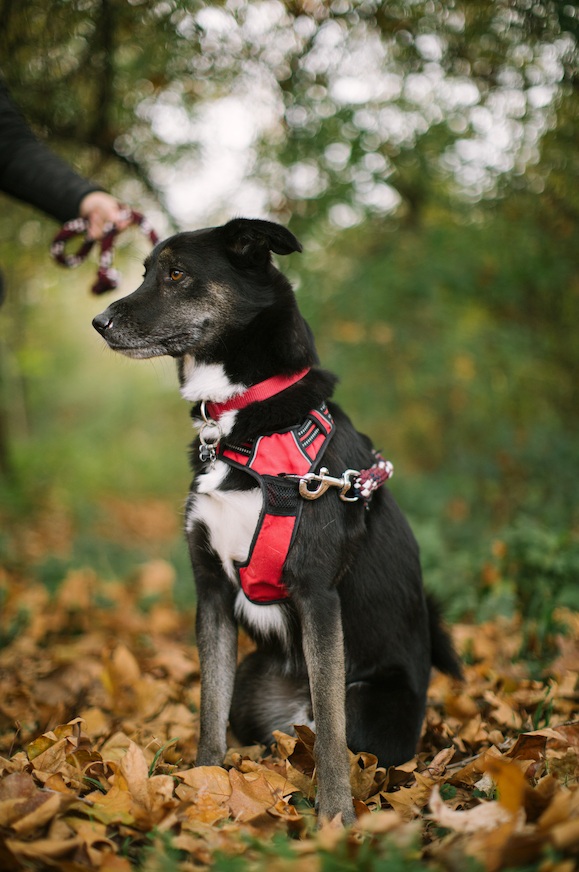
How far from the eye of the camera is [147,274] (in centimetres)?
231

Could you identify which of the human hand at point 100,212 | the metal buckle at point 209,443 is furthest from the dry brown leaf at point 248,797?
the human hand at point 100,212

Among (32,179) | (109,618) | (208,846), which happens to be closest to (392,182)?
(32,179)

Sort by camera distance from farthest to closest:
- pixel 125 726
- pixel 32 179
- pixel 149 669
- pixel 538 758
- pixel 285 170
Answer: pixel 285 170
pixel 149 669
pixel 32 179
pixel 125 726
pixel 538 758

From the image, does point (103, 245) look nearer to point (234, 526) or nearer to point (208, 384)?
point (208, 384)

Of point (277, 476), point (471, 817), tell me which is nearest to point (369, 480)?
point (277, 476)

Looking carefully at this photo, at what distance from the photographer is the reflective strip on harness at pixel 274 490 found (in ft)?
6.13

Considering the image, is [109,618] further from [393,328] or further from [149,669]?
[393,328]

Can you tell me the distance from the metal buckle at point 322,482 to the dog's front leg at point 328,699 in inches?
13.5

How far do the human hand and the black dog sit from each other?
62 cm

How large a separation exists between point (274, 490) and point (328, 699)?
702mm

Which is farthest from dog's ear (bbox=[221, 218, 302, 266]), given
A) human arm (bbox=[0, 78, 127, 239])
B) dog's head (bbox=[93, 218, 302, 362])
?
human arm (bbox=[0, 78, 127, 239])

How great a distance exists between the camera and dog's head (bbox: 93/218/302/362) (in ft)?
6.92

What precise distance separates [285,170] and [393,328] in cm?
195

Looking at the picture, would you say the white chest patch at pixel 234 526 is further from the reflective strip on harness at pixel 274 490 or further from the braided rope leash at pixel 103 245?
the braided rope leash at pixel 103 245
